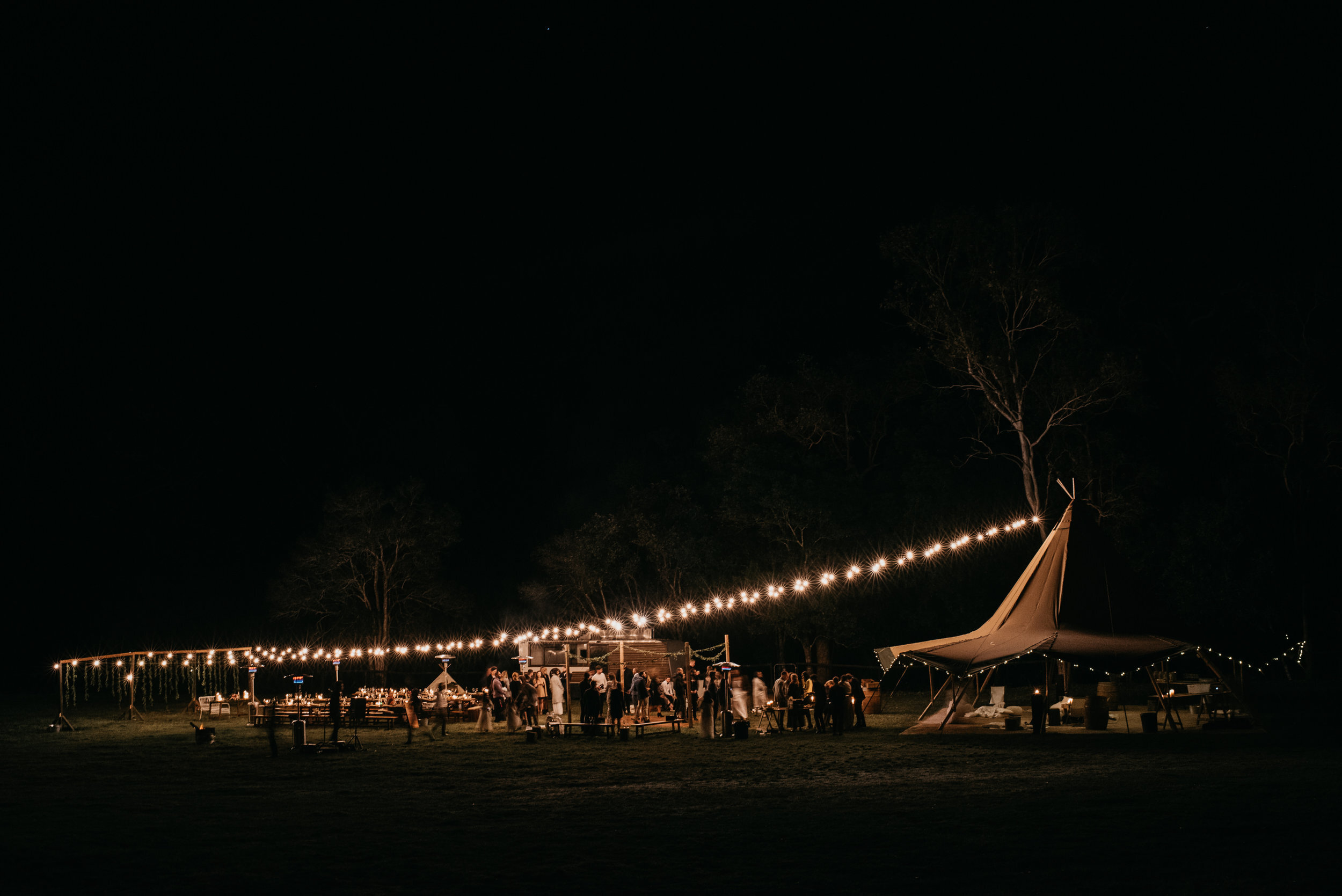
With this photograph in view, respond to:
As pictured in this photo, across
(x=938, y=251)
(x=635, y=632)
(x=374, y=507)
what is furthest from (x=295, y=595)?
(x=938, y=251)

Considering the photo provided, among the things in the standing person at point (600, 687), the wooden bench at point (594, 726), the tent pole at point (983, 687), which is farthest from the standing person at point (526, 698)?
the tent pole at point (983, 687)

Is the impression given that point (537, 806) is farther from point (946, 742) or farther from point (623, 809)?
point (946, 742)

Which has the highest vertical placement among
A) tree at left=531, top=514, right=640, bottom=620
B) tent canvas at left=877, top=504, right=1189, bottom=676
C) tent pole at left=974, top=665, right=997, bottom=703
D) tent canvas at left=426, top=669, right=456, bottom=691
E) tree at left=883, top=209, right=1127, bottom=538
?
tree at left=883, top=209, right=1127, bottom=538

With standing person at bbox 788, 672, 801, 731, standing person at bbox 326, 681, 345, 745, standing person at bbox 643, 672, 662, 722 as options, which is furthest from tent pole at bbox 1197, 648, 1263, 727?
standing person at bbox 326, 681, 345, 745

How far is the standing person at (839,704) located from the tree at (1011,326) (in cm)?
1061

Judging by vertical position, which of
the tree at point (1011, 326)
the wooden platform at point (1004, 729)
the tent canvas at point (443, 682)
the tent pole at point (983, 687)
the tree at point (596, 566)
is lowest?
the wooden platform at point (1004, 729)

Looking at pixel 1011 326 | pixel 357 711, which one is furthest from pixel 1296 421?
pixel 357 711

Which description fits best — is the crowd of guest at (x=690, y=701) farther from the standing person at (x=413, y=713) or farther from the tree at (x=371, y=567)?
the tree at (x=371, y=567)

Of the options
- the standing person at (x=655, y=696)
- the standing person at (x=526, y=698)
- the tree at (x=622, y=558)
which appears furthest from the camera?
the tree at (x=622, y=558)

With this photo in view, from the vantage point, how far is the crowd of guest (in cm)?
1919

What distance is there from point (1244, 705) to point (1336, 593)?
59.0 ft

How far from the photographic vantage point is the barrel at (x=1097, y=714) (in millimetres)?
17531

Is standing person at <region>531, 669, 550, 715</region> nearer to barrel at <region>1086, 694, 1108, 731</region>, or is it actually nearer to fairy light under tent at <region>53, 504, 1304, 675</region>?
fairy light under tent at <region>53, 504, 1304, 675</region>

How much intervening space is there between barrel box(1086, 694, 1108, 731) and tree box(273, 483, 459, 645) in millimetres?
28642
